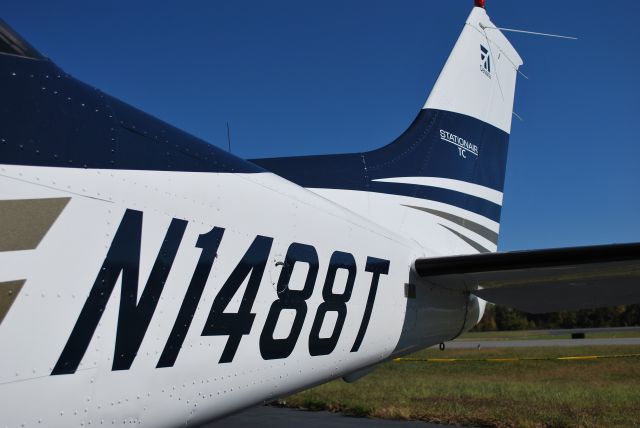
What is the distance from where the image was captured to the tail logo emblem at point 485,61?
663 centimetres

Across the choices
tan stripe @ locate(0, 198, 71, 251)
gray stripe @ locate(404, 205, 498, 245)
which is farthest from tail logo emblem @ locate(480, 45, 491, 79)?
tan stripe @ locate(0, 198, 71, 251)

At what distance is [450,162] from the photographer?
20.2 feet

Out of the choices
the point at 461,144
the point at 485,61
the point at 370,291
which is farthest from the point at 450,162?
the point at 370,291

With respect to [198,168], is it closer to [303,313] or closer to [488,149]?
[303,313]

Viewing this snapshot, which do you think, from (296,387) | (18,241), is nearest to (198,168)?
(18,241)

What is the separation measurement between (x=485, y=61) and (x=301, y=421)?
534 cm

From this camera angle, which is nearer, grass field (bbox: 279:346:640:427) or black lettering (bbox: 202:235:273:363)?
black lettering (bbox: 202:235:273:363)

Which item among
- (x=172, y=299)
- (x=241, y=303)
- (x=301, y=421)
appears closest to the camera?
(x=172, y=299)

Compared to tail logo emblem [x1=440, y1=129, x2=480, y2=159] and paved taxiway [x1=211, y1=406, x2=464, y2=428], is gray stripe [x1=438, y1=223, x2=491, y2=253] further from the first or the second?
paved taxiway [x1=211, y1=406, x2=464, y2=428]

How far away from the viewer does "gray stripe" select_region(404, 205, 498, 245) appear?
576 cm

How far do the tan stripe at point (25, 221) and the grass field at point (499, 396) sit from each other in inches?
271

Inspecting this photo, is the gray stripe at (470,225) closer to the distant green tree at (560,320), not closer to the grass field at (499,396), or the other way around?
the grass field at (499,396)

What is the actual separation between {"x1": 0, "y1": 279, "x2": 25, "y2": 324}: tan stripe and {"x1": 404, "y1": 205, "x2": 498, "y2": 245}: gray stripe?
3.86 m

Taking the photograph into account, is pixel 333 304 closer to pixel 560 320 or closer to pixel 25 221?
pixel 25 221
